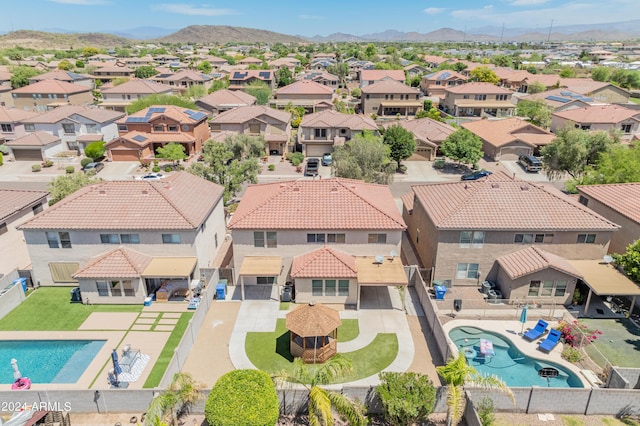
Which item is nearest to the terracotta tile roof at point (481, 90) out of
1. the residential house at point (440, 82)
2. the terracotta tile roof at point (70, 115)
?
the residential house at point (440, 82)

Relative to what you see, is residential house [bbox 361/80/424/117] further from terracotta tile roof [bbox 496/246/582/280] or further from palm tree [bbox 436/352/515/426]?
palm tree [bbox 436/352/515/426]

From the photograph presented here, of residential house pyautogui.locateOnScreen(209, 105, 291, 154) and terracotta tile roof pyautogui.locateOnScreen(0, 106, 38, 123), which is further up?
terracotta tile roof pyautogui.locateOnScreen(0, 106, 38, 123)

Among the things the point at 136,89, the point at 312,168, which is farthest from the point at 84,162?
the point at 136,89

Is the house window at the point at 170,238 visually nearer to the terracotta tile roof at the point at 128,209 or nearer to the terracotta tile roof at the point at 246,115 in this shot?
the terracotta tile roof at the point at 128,209

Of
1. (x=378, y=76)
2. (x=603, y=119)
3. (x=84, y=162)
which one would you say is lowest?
(x=84, y=162)

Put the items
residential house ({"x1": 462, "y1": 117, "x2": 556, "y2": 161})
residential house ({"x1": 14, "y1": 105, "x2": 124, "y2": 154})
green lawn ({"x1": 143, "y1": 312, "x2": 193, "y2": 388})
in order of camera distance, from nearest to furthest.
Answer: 1. green lawn ({"x1": 143, "y1": 312, "x2": 193, "y2": 388})
2. residential house ({"x1": 462, "y1": 117, "x2": 556, "y2": 161})
3. residential house ({"x1": 14, "y1": 105, "x2": 124, "y2": 154})

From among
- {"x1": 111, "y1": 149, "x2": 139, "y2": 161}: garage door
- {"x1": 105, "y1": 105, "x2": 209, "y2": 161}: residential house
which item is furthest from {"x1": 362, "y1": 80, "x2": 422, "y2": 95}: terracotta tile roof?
{"x1": 111, "y1": 149, "x2": 139, "y2": 161}: garage door

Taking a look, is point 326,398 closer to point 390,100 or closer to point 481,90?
point 390,100
